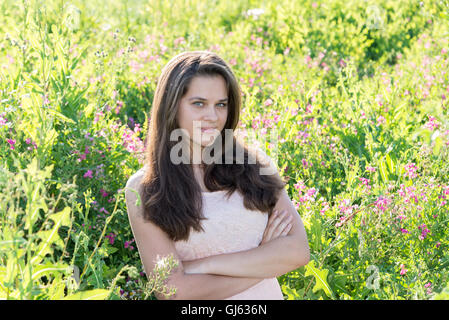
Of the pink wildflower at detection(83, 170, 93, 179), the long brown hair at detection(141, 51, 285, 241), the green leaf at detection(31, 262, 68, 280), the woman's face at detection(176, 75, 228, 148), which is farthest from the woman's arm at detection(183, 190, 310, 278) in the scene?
the pink wildflower at detection(83, 170, 93, 179)

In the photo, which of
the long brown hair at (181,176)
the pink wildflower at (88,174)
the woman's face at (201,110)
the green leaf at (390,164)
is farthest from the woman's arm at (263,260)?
the green leaf at (390,164)

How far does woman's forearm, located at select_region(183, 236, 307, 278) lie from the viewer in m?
2.51

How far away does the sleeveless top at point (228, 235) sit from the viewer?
2619mm

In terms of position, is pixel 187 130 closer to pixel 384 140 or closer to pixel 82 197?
pixel 82 197

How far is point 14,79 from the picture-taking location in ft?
12.1

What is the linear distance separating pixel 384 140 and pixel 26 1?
2.37m

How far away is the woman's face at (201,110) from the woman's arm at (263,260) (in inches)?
20.6

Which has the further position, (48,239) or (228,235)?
(228,235)

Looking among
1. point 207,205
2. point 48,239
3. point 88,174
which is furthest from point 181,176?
point 48,239

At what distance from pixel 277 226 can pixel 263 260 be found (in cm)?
22

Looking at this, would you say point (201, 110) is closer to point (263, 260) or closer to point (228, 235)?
point (228, 235)

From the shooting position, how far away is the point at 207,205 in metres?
2.71

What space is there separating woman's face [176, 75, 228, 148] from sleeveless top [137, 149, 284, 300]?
0.90ft
